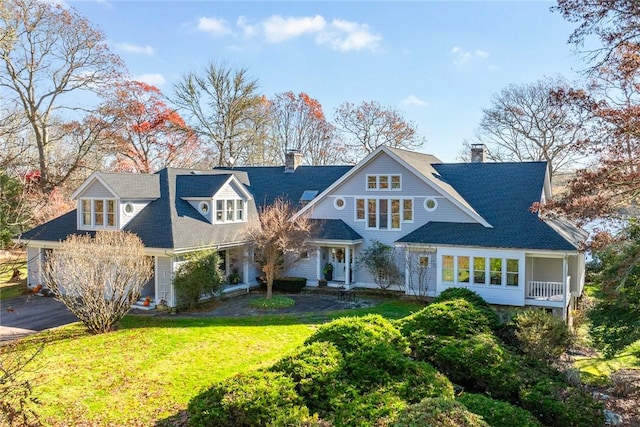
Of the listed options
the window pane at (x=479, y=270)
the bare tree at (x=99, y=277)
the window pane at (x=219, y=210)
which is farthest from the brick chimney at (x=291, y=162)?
the bare tree at (x=99, y=277)

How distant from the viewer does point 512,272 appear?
18.3 m

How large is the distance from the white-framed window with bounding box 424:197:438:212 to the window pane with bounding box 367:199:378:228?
2.55 metres

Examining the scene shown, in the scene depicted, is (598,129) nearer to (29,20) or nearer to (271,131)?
(29,20)

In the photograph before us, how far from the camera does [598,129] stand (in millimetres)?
10594

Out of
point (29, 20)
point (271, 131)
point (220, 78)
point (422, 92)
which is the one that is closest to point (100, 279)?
point (29, 20)

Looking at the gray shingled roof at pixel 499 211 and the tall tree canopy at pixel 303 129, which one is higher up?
the tall tree canopy at pixel 303 129

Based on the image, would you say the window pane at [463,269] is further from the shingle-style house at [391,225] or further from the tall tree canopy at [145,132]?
the tall tree canopy at [145,132]

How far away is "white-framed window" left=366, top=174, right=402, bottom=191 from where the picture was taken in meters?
22.1

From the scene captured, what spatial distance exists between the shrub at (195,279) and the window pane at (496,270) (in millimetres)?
11287

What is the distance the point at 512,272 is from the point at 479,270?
1280 millimetres

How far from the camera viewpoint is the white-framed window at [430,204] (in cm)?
2134

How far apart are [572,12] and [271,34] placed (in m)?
12.7

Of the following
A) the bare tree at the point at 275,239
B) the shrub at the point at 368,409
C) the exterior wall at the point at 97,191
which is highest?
the exterior wall at the point at 97,191

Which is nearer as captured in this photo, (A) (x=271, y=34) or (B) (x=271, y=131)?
(A) (x=271, y=34)
